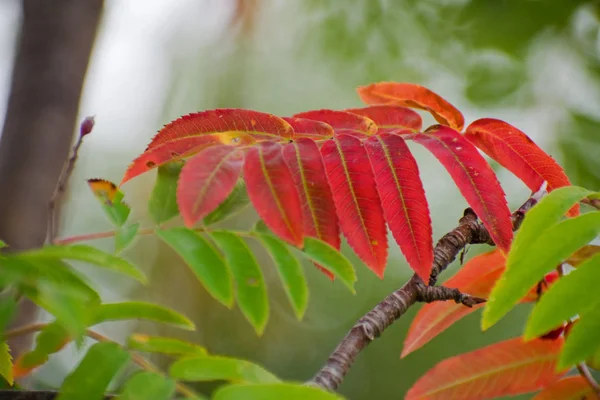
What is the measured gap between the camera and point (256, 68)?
527 centimetres

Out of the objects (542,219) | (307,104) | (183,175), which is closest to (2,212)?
(183,175)

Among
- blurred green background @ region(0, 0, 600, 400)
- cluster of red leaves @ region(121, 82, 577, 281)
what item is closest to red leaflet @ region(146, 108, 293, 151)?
cluster of red leaves @ region(121, 82, 577, 281)

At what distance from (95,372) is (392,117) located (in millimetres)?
547

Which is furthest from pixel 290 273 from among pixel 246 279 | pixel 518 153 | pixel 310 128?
pixel 518 153

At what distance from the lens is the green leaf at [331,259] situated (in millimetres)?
516

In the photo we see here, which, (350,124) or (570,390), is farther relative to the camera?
(350,124)

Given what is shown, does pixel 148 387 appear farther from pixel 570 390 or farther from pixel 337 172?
pixel 570 390

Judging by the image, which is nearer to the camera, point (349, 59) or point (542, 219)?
point (542, 219)

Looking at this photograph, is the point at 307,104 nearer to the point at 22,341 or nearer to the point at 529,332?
the point at 22,341

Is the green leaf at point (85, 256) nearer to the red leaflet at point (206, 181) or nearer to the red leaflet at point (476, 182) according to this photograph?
the red leaflet at point (206, 181)

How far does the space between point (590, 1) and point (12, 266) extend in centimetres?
343

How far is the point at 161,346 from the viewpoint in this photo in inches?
18.4

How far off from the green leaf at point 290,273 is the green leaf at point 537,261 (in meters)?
0.15

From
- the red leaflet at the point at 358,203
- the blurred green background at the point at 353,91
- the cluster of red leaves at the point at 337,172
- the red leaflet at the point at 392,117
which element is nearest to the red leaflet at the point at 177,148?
the cluster of red leaves at the point at 337,172
